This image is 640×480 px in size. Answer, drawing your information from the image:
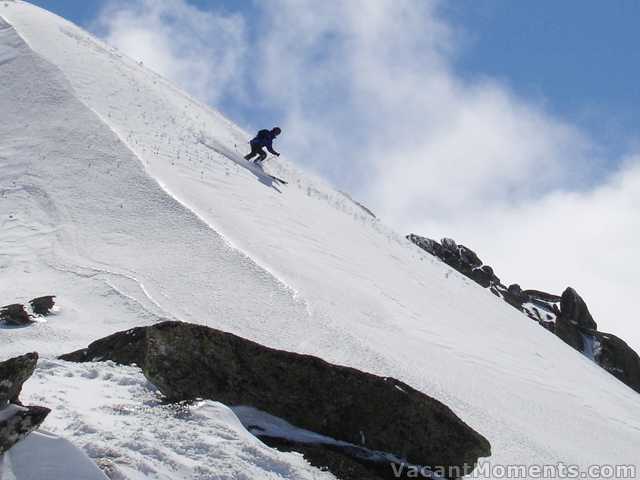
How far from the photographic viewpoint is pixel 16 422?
4266mm

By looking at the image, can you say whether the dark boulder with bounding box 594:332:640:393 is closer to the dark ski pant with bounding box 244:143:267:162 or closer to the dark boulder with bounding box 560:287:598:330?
the dark boulder with bounding box 560:287:598:330

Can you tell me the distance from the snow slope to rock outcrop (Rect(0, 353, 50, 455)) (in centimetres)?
107

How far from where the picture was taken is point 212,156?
778 inches

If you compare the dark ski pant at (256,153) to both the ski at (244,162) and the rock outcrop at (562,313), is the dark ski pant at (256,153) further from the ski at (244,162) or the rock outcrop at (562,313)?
the rock outcrop at (562,313)

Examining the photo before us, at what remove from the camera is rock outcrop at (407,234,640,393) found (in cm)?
2736

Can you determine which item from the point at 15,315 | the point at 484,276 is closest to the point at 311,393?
the point at 15,315

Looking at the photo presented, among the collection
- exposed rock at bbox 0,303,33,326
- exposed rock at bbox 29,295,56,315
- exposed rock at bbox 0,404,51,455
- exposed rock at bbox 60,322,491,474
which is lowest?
exposed rock at bbox 0,303,33,326

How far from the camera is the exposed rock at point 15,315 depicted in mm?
9172

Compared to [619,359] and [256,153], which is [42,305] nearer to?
[256,153]

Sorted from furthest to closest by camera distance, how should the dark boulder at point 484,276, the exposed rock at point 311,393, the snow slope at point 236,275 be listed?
the dark boulder at point 484,276
the snow slope at point 236,275
the exposed rock at point 311,393

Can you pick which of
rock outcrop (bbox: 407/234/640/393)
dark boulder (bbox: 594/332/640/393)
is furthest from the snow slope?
rock outcrop (bbox: 407/234/640/393)

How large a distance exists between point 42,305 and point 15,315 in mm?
467

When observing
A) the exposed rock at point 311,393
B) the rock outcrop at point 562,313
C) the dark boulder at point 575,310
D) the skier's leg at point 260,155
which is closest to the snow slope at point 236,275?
the exposed rock at point 311,393

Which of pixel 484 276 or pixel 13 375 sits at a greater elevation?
pixel 484 276
